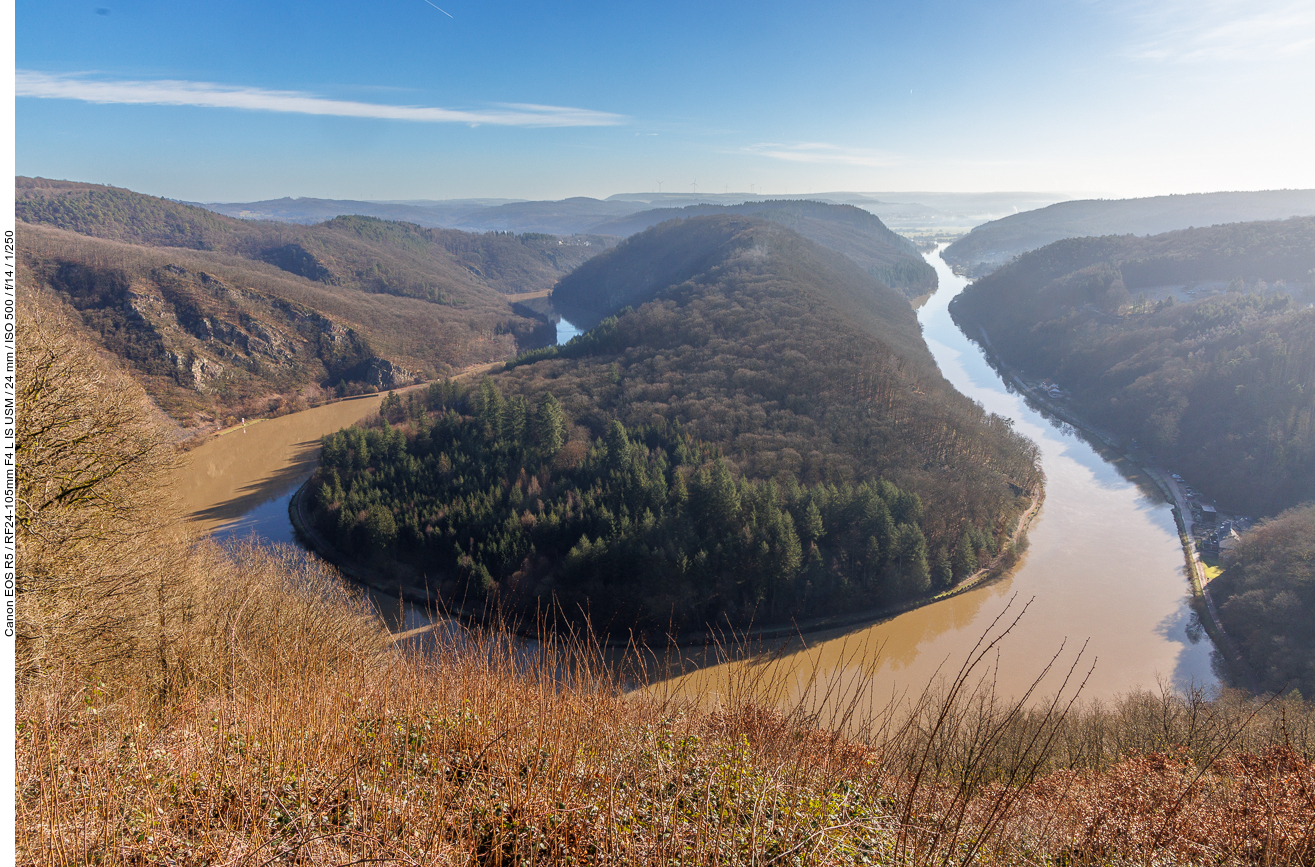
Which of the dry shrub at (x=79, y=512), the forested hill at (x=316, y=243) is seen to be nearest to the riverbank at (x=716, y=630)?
the dry shrub at (x=79, y=512)

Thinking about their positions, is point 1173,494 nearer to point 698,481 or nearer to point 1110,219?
point 698,481

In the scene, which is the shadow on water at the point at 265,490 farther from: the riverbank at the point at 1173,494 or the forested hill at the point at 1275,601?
the forested hill at the point at 1275,601

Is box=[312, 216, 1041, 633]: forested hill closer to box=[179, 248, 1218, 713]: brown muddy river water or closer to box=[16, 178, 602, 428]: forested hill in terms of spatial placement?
box=[179, 248, 1218, 713]: brown muddy river water

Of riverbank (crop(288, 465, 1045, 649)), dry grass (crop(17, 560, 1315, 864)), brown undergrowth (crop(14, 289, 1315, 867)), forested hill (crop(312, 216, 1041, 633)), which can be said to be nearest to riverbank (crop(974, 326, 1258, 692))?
riverbank (crop(288, 465, 1045, 649))

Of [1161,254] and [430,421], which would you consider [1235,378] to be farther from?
[430,421]

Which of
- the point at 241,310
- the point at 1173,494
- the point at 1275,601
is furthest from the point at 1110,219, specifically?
the point at 241,310

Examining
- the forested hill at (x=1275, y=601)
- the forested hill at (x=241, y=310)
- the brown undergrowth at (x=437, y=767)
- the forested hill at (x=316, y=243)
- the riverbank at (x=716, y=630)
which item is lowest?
the riverbank at (x=716, y=630)

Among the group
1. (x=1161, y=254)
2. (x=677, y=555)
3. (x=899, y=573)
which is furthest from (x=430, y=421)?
(x=1161, y=254)
